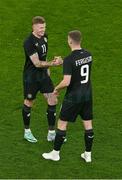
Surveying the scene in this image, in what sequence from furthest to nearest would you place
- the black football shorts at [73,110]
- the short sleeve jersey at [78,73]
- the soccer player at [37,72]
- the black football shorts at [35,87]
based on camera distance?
the black football shorts at [35,87] < the soccer player at [37,72] < the black football shorts at [73,110] < the short sleeve jersey at [78,73]

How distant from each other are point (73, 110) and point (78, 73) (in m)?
0.76

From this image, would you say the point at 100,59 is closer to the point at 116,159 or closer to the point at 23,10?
the point at 23,10

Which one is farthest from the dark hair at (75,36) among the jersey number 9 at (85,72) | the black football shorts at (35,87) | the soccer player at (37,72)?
the black football shorts at (35,87)

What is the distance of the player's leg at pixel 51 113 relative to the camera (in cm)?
1095

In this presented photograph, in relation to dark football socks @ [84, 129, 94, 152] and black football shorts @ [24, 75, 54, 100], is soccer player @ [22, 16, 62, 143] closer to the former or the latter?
black football shorts @ [24, 75, 54, 100]

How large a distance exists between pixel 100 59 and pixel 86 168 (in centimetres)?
572

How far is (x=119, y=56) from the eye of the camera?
15.5m

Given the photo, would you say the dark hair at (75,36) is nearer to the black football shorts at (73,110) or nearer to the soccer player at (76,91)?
the soccer player at (76,91)

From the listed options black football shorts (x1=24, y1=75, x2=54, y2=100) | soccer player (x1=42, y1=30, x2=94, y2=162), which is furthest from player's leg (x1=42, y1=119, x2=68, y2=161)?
black football shorts (x1=24, y1=75, x2=54, y2=100)

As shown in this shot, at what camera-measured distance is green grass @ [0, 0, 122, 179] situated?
1023cm

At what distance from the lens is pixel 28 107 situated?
11023 millimetres

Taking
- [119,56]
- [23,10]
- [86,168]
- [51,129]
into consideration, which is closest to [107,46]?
[119,56]

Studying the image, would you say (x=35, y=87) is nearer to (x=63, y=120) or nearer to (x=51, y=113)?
(x=51, y=113)

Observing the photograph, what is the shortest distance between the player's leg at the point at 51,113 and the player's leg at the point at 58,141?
71cm
